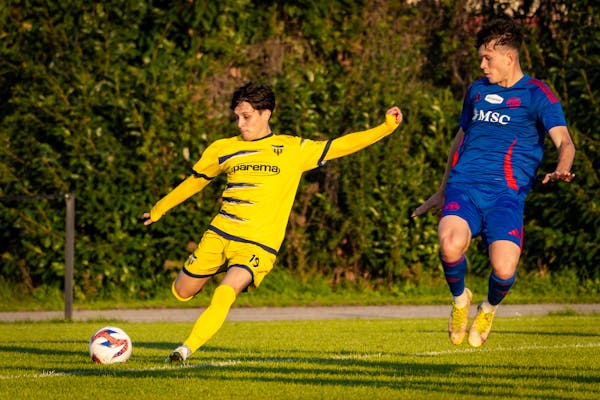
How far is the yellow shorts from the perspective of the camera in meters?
8.22

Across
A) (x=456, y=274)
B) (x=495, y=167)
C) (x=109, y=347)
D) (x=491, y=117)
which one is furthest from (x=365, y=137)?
(x=109, y=347)

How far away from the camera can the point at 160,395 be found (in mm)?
6609

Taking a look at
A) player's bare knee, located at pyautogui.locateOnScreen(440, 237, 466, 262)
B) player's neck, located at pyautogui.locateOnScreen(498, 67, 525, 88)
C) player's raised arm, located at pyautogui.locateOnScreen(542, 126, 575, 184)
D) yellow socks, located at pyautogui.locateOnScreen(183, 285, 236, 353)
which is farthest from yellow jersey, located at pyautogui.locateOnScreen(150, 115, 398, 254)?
player's raised arm, located at pyautogui.locateOnScreen(542, 126, 575, 184)

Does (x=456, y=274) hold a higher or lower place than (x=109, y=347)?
higher

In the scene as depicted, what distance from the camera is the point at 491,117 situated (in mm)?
7637

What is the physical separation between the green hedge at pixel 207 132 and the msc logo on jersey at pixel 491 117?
9.40 metres

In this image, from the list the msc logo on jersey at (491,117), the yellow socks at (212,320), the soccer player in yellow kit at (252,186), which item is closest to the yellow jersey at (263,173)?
the soccer player in yellow kit at (252,186)

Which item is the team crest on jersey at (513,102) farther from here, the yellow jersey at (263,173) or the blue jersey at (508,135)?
the yellow jersey at (263,173)

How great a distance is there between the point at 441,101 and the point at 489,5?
2.04m

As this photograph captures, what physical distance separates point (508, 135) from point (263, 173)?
6.15 ft

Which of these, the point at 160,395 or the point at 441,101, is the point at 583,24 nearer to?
the point at 441,101

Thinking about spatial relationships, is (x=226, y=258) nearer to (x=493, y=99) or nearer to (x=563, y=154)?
(x=493, y=99)

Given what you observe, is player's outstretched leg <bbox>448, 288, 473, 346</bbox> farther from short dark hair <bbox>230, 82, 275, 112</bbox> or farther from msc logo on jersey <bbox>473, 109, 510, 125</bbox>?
short dark hair <bbox>230, 82, 275, 112</bbox>

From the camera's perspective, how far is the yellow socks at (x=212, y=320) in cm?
789
